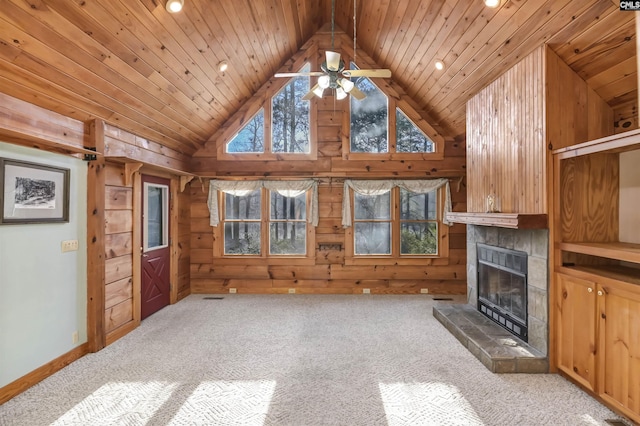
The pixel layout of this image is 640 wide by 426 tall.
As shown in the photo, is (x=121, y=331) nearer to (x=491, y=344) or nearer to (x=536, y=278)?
(x=491, y=344)

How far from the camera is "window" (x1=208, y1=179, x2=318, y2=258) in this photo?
5629mm

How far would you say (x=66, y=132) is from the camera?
3.02 m

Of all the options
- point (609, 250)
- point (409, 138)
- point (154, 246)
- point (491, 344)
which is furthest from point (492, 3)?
point (154, 246)

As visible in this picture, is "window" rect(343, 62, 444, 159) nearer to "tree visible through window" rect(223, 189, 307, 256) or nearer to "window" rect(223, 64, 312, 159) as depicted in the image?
"window" rect(223, 64, 312, 159)

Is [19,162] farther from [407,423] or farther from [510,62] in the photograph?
[510,62]

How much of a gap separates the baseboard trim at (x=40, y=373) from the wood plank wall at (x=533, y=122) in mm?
4844

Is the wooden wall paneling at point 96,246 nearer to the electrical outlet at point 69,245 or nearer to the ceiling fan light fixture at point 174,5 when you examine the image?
the electrical outlet at point 69,245

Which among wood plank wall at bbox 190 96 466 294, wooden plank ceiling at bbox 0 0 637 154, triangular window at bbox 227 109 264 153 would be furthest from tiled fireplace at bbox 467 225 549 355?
triangular window at bbox 227 109 264 153

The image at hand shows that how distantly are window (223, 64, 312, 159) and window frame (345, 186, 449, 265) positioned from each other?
144 centimetres

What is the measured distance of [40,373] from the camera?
267cm

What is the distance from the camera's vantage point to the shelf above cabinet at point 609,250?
2.07 meters

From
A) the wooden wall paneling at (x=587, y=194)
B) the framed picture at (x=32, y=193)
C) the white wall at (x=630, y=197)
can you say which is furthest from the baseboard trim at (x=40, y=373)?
the white wall at (x=630, y=197)

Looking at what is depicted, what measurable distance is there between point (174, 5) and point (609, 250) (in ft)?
13.7

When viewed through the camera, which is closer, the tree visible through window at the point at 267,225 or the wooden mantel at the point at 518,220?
the wooden mantel at the point at 518,220
